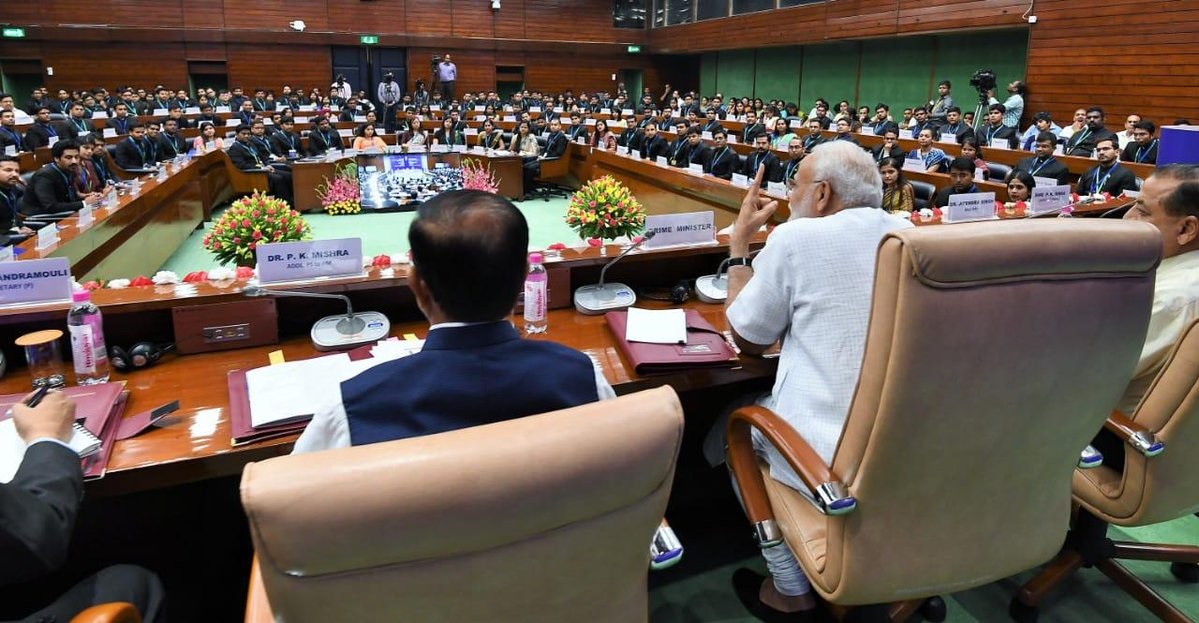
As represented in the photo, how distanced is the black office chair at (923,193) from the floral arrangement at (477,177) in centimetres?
423

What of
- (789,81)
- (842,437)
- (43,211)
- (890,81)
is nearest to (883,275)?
(842,437)

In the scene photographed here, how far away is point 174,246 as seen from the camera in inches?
256

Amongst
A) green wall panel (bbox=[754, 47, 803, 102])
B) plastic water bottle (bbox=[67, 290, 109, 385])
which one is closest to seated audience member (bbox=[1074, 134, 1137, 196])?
plastic water bottle (bbox=[67, 290, 109, 385])

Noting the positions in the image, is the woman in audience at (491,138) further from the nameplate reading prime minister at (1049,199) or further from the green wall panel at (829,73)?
the nameplate reading prime minister at (1049,199)

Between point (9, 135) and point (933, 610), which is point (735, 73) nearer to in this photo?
point (9, 135)

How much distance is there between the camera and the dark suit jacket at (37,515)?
0.97 metres

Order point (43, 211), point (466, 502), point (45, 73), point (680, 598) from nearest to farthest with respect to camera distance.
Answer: point (466, 502) < point (680, 598) < point (43, 211) < point (45, 73)

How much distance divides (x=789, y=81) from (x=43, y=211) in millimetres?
12945

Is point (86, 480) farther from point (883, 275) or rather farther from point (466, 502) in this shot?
point (883, 275)

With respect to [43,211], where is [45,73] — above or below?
above

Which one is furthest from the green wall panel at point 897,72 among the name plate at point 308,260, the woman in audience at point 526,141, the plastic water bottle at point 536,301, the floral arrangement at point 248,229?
the name plate at point 308,260

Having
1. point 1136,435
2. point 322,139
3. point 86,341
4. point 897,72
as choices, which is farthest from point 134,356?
point 897,72

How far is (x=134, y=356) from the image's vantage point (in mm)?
1758

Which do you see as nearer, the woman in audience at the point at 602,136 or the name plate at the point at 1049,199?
the name plate at the point at 1049,199
